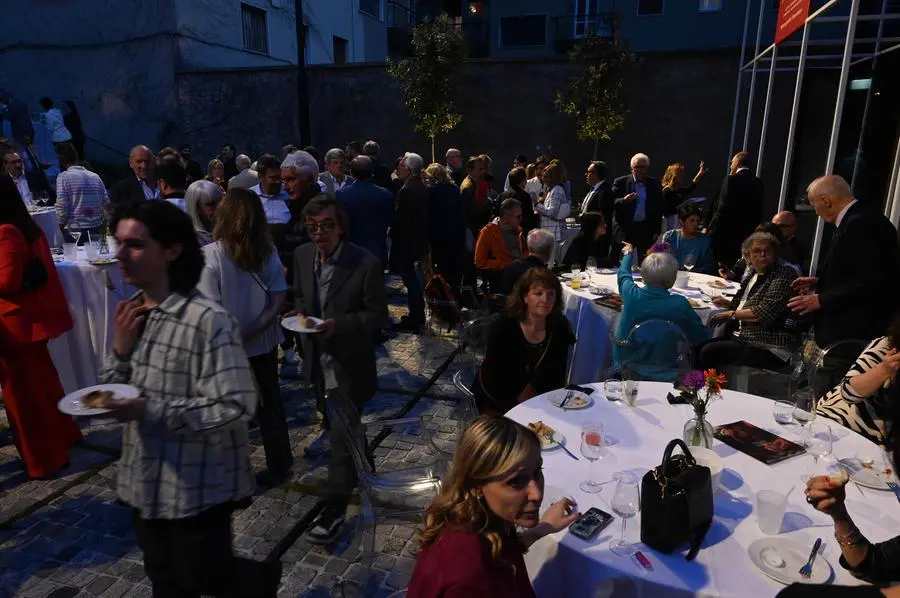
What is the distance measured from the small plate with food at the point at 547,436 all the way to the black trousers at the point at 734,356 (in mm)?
2522

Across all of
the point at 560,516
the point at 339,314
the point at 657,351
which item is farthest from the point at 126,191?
the point at 560,516

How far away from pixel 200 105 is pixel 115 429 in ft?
45.1

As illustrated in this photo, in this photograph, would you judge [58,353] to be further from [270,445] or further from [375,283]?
[375,283]

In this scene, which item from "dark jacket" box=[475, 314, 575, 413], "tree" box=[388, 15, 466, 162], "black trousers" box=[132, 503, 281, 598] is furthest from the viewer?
"tree" box=[388, 15, 466, 162]

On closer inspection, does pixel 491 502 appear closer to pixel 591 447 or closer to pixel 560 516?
pixel 560 516

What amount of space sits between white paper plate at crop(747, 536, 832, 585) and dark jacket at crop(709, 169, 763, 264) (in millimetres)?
5949

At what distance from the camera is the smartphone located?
1.97 m

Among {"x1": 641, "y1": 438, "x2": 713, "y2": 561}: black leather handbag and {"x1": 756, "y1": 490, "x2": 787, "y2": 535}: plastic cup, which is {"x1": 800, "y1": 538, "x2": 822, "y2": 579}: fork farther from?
{"x1": 641, "y1": 438, "x2": 713, "y2": 561}: black leather handbag

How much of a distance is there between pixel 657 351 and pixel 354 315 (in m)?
2.02

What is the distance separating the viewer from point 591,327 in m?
5.06

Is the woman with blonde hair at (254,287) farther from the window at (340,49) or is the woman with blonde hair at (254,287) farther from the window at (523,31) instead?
the window at (523,31)

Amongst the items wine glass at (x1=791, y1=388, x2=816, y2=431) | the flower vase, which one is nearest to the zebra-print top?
wine glass at (x1=791, y1=388, x2=816, y2=431)

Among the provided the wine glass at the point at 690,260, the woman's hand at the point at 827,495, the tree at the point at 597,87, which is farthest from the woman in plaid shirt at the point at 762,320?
the tree at the point at 597,87

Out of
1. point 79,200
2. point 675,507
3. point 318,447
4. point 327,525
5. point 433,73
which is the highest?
point 433,73
